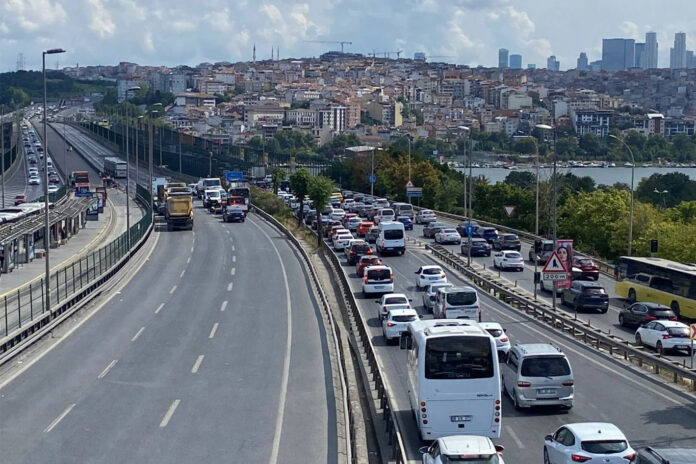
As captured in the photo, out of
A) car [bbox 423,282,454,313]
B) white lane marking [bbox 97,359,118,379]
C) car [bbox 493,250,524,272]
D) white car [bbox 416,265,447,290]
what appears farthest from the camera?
car [bbox 493,250,524,272]

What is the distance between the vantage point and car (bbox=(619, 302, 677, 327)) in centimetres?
3036

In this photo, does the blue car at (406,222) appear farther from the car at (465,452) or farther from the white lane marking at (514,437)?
the car at (465,452)

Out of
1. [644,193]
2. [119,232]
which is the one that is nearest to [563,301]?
[119,232]

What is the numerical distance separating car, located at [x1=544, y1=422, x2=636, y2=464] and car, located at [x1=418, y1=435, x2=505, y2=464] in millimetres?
1427

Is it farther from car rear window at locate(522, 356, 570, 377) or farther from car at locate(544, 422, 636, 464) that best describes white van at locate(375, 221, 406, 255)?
car at locate(544, 422, 636, 464)

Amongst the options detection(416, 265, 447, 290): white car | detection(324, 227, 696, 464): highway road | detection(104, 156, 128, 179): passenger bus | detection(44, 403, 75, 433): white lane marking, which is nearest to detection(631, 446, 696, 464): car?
detection(324, 227, 696, 464): highway road

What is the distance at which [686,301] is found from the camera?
1318 inches

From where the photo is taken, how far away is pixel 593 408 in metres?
19.3

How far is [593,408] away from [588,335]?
8193mm

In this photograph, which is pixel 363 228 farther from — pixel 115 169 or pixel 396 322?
pixel 115 169

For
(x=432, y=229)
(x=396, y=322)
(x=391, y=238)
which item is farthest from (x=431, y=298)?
(x=432, y=229)

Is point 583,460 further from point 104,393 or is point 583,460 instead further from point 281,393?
point 104,393

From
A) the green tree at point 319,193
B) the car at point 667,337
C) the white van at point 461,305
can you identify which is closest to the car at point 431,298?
the white van at point 461,305

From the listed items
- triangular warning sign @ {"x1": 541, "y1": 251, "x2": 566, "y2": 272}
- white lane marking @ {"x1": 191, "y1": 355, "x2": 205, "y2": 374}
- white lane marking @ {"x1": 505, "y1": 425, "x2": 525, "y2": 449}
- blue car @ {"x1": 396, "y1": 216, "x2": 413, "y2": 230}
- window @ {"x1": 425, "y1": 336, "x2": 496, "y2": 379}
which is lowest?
white lane marking @ {"x1": 191, "y1": 355, "x2": 205, "y2": 374}
